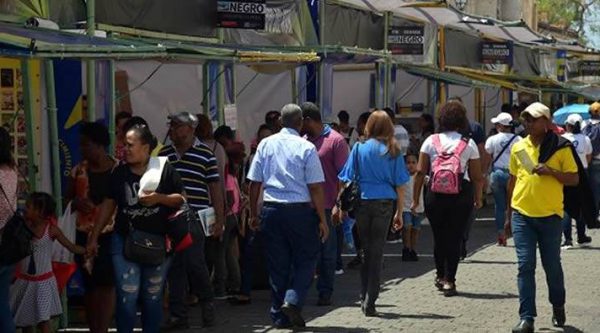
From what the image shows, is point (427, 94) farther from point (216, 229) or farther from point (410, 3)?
point (216, 229)

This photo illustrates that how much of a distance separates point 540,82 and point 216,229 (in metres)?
25.9

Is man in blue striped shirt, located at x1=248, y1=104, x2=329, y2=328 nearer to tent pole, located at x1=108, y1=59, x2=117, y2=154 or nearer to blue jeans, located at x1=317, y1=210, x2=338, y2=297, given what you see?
tent pole, located at x1=108, y1=59, x2=117, y2=154

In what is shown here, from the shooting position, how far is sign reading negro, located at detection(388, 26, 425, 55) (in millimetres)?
23875

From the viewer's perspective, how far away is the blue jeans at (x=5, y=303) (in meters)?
9.19

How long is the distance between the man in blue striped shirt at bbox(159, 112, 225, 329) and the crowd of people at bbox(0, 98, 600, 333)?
0.4 inches

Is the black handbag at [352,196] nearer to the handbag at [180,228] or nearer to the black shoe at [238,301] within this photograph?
the black shoe at [238,301]

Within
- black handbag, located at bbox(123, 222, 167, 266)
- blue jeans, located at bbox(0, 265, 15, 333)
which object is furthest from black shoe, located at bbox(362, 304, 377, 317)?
blue jeans, located at bbox(0, 265, 15, 333)

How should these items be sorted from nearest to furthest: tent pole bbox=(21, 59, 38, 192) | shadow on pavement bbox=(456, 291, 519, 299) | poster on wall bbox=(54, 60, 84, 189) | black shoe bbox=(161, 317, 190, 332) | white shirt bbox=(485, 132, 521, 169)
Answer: tent pole bbox=(21, 59, 38, 192) < black shoe bbox=(161, 317, 190, 332) < poster on wall bbox=(54, 60, 84, 189) < shadow on pavement bbox=(456, 291, 519, 299) < white shirt bbox=(485, 132, 521, 169)

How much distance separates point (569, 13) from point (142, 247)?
6065cm

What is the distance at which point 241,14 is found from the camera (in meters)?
16.9

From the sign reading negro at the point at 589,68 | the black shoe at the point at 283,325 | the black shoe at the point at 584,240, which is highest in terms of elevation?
the sign reading negro at the point at 589,68

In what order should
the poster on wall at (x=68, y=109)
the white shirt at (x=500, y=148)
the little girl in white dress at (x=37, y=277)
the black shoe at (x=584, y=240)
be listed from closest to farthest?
the little girl in white dress at (x=37, y=277) → the poster on wall at (x=68, y=109) → the white shirt at (x=500, y=148) → the black shoe at (x=584, y=240)

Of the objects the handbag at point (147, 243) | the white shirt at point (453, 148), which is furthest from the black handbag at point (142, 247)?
the white shirt at point (453, 148)

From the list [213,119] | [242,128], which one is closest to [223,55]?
[213,119]
